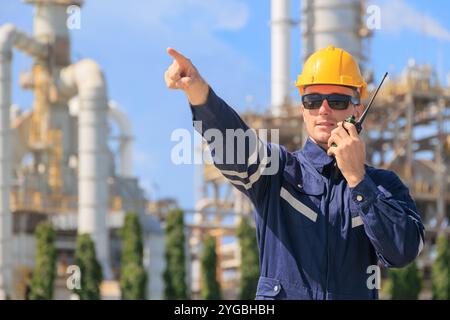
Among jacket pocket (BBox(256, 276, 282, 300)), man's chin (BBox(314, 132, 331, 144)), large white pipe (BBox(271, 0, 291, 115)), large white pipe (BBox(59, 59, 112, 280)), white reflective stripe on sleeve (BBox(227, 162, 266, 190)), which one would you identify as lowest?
jacket pocket (BBox(256, 276, 282, 300))

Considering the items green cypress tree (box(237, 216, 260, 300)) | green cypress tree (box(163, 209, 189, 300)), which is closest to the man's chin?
green cypress tree (box(237, 216, 260, 300))

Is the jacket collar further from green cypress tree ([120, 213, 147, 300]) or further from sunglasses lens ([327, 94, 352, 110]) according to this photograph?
green cypress tree ([120, 213, 147, 300])

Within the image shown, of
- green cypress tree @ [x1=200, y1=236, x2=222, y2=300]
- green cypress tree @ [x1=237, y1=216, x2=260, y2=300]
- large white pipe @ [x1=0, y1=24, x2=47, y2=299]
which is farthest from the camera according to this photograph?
large white pipe @ [x1=0, y1=24, x2=47, y2=299]

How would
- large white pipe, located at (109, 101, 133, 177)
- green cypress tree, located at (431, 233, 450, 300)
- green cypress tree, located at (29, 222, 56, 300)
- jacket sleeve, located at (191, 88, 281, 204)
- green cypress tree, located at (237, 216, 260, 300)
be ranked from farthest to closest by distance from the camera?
large white pipe, located at (109, 101, 133, 177), green cypress tree, located at (431, 233, 450, 300), green cypress tree, located at (237, 216, 260, 300), green cypress tree, located at (29, 222, 56, 300), jacket sleeve, located at (191, 88, 281, 204)

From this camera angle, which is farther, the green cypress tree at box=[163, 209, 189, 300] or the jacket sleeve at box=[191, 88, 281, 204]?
the green cypress tree at box=[163, 209, 189, 300]

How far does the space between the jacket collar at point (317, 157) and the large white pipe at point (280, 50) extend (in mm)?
40847

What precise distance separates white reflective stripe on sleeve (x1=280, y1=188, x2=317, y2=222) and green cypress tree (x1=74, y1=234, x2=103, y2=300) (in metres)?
24.5

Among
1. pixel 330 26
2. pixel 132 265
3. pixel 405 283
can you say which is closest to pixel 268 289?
pixel 132 265

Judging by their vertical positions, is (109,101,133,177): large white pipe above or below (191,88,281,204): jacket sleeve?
above

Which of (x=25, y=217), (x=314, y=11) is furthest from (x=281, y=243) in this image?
(x=314, y=11)

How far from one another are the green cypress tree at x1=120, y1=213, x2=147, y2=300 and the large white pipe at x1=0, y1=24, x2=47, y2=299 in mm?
3445

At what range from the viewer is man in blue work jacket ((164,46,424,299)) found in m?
5.39

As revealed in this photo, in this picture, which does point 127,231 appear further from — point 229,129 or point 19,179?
point 229,129

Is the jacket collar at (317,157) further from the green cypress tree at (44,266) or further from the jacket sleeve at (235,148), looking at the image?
the green cypress tree at (44,266)
